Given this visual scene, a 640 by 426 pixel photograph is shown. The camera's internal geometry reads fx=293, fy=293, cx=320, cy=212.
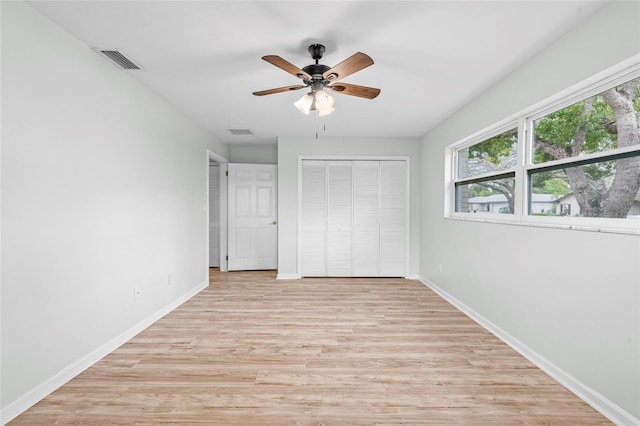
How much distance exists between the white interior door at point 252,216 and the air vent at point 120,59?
2.85m

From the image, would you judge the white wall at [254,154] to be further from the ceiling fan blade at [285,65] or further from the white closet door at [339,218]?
the ceiling fan blade at [285,65]

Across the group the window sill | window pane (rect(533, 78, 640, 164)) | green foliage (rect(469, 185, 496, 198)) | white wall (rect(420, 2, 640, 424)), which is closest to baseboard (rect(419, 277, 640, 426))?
white wall (rect(420, 2, 640, 424))

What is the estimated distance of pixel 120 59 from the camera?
2262 millimetres

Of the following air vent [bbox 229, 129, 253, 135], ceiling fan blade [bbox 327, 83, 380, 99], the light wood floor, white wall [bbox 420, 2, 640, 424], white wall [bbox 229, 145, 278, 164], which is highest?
air vent [bbox 229, 129, 253, 135]

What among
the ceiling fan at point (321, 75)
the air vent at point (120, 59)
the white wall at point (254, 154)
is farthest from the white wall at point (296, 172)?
the air vent at point (120, 59)

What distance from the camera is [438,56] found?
223cm

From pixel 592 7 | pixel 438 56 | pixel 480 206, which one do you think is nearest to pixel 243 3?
pixel 438 56

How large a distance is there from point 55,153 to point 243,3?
4.93ft

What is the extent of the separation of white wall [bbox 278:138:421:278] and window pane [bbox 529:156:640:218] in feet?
7.85

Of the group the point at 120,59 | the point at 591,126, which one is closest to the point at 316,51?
the point at 120,59

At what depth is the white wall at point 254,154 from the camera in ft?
18.1

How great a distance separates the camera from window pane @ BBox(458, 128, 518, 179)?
2754mm

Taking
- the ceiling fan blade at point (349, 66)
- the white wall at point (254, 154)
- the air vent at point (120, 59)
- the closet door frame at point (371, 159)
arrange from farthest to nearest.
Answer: the white wall at point (254, 154)
the closet door frame at point (371, 159)
the air vent at point (120, 59)
the ceiling fan blade at point (349, 66)

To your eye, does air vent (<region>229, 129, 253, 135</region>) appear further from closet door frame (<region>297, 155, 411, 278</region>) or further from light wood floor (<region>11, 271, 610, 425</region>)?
light wood floor (<region>11, 271, 610, 425</region>)
